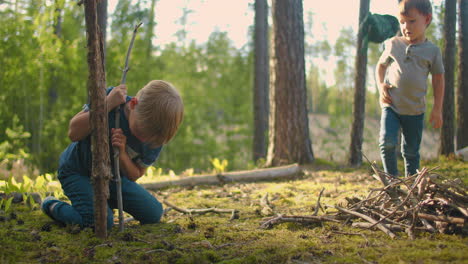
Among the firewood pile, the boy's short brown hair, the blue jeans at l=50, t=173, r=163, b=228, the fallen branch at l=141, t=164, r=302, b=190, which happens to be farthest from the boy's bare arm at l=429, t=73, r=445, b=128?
the blue jeans at l=50, t=173, r=163, b=228

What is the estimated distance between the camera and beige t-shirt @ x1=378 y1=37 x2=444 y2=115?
A: 3756 millimetres

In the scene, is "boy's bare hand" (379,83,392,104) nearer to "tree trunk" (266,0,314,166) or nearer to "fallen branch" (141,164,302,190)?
"fallen branch" (141,164,302,190)

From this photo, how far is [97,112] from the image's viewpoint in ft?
7.47

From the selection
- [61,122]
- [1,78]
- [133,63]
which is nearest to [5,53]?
[1,78]

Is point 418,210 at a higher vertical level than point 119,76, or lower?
lower

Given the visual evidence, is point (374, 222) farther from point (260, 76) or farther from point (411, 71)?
point (260, 76)

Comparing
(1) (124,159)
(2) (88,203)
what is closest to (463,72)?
(1) (124,159)

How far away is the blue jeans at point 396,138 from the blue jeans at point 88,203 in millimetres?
2294

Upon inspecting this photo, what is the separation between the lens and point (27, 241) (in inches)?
95.5

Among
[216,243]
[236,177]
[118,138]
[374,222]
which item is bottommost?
[236,177]

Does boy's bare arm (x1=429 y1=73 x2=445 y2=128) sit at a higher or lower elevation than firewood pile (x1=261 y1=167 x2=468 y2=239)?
higher

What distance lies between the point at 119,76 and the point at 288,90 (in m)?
5.35

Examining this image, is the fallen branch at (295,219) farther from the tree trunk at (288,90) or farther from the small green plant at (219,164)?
the tree trunk at (288,90)

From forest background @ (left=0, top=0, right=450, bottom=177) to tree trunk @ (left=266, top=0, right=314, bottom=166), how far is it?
1.44 metres
